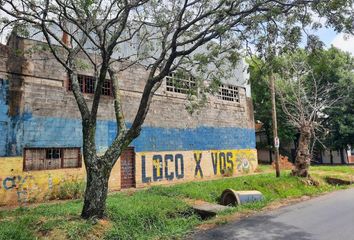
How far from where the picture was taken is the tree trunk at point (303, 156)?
15906mm

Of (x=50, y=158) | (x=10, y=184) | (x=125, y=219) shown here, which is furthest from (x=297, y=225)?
(x=10, y=184)

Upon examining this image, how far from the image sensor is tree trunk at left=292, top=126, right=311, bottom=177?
15906 millimetres

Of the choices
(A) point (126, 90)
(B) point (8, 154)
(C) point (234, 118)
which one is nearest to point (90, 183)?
(B) point (8, 154)

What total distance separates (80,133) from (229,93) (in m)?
11.4

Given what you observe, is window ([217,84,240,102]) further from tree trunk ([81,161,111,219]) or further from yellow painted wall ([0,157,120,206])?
tree trunk ([81,161,111,219])

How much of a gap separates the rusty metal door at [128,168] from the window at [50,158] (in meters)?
2.34

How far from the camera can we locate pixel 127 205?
9.95 metres

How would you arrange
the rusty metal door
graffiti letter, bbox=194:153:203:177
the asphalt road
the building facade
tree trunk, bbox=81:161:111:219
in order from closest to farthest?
the asphalt road, tree trunk, bbox=81:161:111:219, the building facade, the rusty metal door, graffiti letter, bbox=194:153:203:177

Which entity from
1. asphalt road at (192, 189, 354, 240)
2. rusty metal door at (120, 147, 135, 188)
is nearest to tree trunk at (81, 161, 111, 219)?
asphalt road at (192, 189, 354, 240)

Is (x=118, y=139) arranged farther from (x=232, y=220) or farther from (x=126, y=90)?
(x=126, y=90)

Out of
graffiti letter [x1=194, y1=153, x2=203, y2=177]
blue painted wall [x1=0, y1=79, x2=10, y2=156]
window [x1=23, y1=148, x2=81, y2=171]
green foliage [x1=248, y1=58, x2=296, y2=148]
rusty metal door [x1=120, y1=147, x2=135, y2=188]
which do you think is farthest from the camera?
green foliage [x1=248, y1=58, x2=296, y2=148]

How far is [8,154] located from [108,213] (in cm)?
580

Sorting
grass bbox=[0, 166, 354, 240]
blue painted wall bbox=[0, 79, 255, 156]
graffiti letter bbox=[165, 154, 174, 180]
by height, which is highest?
blue painted wall bbox=[0, 79, 255, 156]

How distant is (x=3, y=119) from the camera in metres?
11.9
